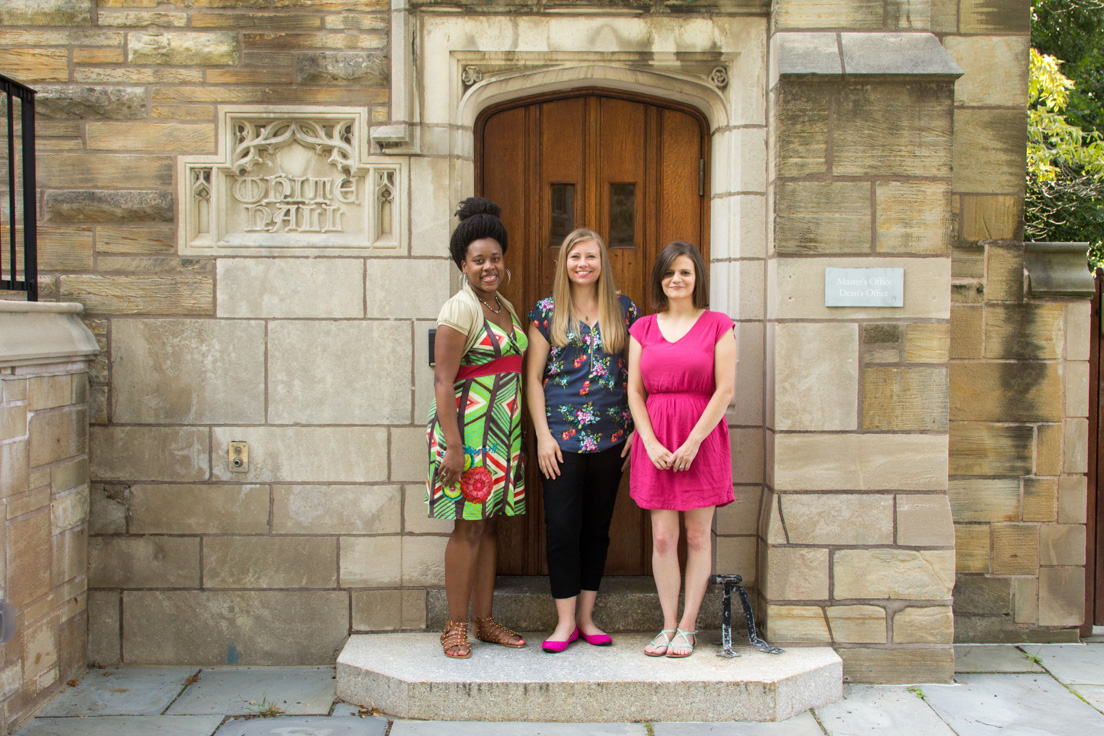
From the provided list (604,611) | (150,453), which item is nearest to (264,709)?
(150,453)

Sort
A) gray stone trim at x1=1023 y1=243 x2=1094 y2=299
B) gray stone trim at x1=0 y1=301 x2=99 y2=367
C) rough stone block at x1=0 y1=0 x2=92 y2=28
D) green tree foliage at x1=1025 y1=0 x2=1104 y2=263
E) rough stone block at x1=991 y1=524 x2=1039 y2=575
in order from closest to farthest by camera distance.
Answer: gray stone trim at x1=0 y1=301 x2=99 y2=367
rough stone block at x1=0 y1=0 x2=92 y2=28
gray stone trim at x1=1023 y1=243 x2=1094 y2=299
rough stone block at x1=991 y1=524 x2=1039 y2=575
green tree foliage at x1=1025 y1=0 x2=1104 y2=263

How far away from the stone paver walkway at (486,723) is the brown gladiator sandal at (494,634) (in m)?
0.42

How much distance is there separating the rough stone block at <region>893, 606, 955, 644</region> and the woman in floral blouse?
132 centimetres

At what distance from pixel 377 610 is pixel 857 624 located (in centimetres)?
208

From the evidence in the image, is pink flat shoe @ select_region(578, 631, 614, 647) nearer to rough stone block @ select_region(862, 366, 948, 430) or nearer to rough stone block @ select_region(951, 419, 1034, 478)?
rough stone block @ select_region(862, 366, 948, 430)

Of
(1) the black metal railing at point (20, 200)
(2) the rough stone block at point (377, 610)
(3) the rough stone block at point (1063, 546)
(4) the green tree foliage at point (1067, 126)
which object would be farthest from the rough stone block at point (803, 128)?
(4) the green tree foliage at point (1067, 126)

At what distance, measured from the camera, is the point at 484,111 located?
4.13m

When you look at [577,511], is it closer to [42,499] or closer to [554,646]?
[554,646]

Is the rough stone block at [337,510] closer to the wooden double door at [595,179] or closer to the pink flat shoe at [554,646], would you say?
the wooden double door at [595,179]

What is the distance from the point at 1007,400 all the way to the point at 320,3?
3.57 m

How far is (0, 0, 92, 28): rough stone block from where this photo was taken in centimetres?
389

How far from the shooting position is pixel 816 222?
377 centimetres

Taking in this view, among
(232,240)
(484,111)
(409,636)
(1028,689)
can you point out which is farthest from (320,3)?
(1028,689)

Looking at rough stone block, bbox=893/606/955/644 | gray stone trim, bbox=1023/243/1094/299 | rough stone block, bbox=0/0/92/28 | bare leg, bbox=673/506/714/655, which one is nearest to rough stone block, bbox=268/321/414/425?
bare leg, bbox=673/506/714/655
